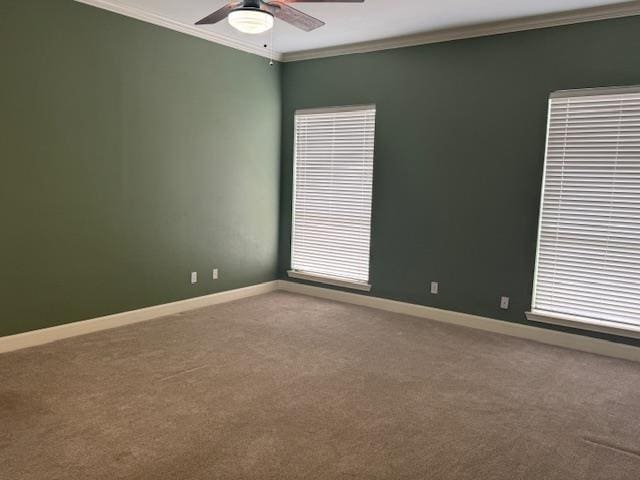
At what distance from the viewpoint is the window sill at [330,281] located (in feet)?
19.1

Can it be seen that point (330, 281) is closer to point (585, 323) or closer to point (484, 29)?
point (585, 323)

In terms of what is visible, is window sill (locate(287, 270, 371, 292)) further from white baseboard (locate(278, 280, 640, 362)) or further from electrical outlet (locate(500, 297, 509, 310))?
electrical outlet (locate(500, 297, 509, 310))

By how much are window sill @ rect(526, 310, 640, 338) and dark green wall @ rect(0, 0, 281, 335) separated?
3196 millimetres

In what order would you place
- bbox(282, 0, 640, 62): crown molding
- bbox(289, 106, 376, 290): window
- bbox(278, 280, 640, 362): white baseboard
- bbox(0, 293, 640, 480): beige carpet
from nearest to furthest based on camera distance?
→ bbox(0, 293, 640, 480): beige carpet, bbox(282, 0, 640, 62): crown molding, bbox(278, 280, 640, 362): white baseboard, bbox(289, 106, 376, 290): window

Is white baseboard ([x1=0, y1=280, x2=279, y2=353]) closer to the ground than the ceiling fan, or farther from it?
closer to the ground

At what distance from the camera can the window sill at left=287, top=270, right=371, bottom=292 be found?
582cm

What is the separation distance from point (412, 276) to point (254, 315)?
5.56 ft

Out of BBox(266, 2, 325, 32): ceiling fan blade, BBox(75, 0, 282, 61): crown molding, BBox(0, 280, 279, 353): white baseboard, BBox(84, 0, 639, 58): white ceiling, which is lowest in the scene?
BBox(0, 280, 279, 353): white baseboard

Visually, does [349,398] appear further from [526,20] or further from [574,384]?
[526,20]

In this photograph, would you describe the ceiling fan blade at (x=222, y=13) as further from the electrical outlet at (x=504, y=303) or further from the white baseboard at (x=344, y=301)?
the electrical outlet at (x=504, y=303)

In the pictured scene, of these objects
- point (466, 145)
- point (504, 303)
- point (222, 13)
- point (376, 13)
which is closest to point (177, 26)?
point (222, 13)

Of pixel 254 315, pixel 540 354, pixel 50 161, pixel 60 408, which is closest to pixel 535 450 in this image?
pixel 540 354

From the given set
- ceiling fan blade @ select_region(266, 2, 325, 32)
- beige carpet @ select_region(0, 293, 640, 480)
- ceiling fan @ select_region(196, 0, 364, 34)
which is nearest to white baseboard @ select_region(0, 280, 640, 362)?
beige carpet @ select_region(0, 293, 640, 480)

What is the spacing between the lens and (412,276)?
547 cm
